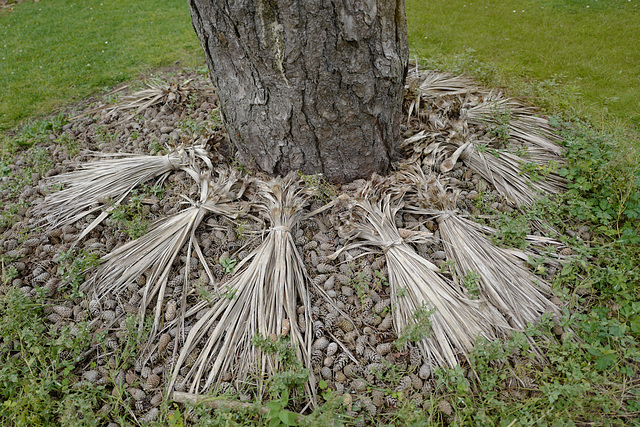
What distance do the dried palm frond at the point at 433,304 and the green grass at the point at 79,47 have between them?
3470mm

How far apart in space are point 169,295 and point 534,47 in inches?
174

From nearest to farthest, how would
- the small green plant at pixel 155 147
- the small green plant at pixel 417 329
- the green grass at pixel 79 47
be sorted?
the small green plant at pixel 417 329, the small green plant at pixel 155 147, the green grass at pixel 79 47

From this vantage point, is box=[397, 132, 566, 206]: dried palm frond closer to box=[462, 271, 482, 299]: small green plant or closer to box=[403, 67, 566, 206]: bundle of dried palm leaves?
box=[403, 67, 566, 206]: bundle of dried palm leaves

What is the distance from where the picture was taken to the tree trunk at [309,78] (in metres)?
1.88

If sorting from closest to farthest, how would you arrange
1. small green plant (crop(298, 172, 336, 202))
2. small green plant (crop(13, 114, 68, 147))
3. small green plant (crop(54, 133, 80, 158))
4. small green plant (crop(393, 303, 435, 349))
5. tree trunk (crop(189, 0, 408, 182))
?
small green plant (crop(393, 303, 435, 349)) < tree trunk (crop(189, 0, 408, 182)) < small green plant (crop(298, 172, 336, 202)) < small green plant (crop(54, 133, 80, 158)) < small green plant (crop(13, 114, 68, 147))

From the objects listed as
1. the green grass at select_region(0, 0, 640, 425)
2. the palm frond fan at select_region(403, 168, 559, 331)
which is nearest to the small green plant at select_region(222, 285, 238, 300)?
the green grass at select_region(0, 0, 640, 425)

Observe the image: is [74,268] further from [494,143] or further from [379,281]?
[494,143]

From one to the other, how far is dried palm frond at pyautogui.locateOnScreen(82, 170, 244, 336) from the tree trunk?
43 centimetres

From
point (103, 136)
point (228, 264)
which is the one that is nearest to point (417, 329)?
point (228, 264)

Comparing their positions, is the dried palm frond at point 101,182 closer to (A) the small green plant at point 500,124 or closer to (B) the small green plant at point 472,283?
(B) the small green plant at point 472,283

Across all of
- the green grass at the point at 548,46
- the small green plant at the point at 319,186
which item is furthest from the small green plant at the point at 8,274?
the green grass at the point at 548,46

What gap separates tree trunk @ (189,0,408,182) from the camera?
1.88m

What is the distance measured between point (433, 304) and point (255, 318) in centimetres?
90

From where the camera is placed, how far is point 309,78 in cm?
204
